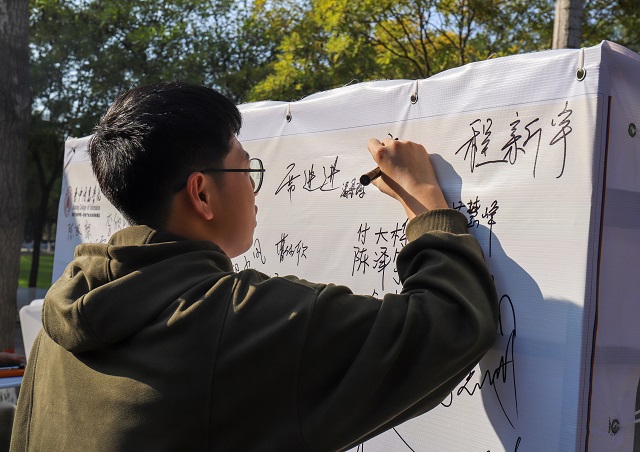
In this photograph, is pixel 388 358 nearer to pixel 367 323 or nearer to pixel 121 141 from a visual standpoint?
pixel 367 323

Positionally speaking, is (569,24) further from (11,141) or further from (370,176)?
(11,141)

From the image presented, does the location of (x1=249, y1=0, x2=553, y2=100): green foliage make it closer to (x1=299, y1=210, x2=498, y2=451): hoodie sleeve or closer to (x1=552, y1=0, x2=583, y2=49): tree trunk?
(x1=552, y1=0, x2=583, y2=49): tree trunk

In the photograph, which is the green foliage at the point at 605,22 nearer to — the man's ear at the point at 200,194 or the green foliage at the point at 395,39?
the green foliage at the point at 395,39

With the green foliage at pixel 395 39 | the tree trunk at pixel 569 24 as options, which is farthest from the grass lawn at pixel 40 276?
the tree trunk at pixel 569 24

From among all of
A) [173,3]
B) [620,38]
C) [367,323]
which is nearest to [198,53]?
[173,3]

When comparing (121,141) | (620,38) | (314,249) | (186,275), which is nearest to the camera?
(186,275)

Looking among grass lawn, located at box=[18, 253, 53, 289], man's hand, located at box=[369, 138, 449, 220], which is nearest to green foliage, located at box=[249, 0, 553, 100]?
man's hand, located at box=[369, 138, 449, 220]

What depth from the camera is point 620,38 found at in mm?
8383

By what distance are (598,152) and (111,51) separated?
13.6 m

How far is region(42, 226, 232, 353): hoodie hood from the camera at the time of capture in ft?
4.16

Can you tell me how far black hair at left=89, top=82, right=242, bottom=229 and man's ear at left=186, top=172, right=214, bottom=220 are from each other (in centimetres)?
2

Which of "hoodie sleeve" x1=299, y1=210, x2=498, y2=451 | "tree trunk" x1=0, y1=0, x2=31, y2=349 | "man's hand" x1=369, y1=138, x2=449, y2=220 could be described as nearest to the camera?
"hoodie sleeve" x1=299, y1=210, x2=498, y2=451

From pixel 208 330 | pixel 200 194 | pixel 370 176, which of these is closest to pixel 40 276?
pixel 370 176

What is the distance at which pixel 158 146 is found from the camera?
54.6 inches
